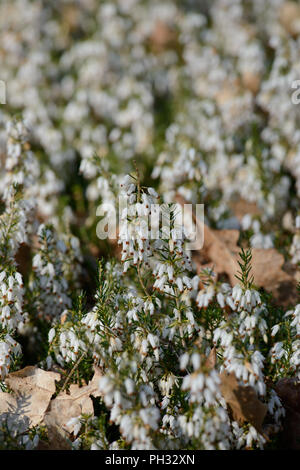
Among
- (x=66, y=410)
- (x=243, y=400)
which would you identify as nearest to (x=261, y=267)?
(x=243, y=400)

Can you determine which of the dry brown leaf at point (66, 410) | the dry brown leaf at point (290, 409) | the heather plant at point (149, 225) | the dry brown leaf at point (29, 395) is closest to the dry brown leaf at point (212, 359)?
the heather plant at point (149, 225)

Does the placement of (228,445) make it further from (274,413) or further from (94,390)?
→ (94,390)

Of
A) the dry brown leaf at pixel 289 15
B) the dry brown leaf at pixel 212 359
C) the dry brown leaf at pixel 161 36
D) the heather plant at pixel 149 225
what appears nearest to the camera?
the heather plant at pixel 149 225

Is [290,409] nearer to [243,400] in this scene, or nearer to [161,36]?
Answer: [243,400]

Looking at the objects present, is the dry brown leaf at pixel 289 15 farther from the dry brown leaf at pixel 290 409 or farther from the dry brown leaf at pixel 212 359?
the dry brown leaf at pixel 212 359

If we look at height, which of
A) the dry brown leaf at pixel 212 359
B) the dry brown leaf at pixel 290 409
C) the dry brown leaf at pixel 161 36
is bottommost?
the dry brown leaf at pixel 290 409
